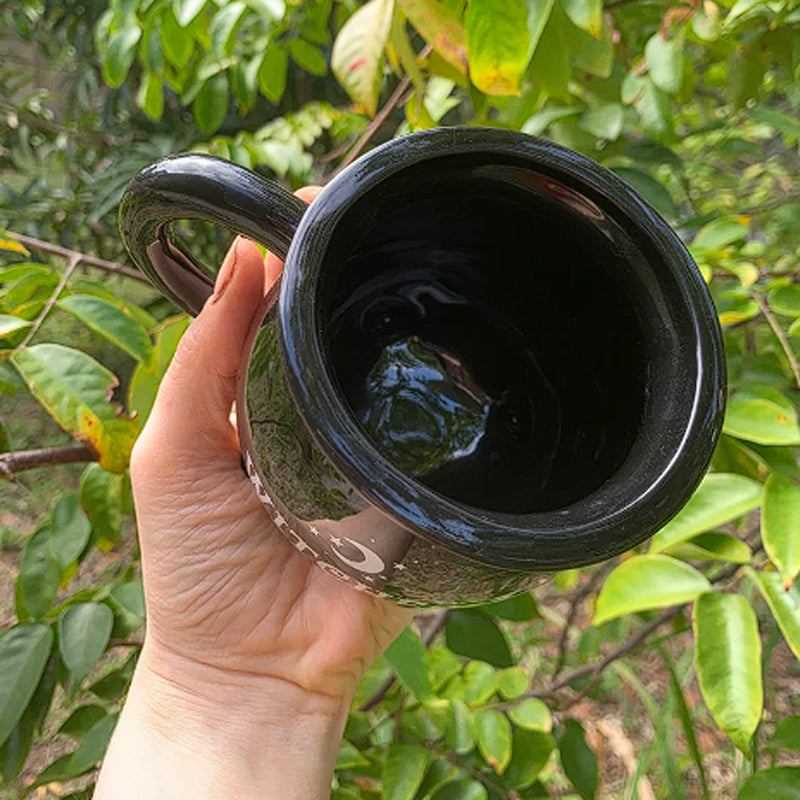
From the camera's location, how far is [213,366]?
542mm

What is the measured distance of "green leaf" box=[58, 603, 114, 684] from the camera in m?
0.69

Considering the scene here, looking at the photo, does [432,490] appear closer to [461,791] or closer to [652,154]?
[461,791]

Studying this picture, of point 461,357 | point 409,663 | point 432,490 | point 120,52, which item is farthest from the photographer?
point 120,52

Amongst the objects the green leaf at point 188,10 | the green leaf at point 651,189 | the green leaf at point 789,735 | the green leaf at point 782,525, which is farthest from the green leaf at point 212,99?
the green leaf at point 789,735

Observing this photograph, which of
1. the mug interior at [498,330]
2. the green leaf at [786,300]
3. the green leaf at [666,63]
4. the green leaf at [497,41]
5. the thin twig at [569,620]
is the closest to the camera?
the mug interior at [498,330]

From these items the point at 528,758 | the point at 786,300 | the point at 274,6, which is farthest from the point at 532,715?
the point at 274,6

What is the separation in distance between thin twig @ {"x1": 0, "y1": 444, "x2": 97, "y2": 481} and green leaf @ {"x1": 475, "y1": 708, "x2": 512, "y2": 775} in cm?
48

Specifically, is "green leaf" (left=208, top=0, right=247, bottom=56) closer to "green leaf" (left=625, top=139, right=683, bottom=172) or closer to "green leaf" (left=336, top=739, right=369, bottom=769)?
"green leaf" (left=625, top=139, right=683, bottom=172)

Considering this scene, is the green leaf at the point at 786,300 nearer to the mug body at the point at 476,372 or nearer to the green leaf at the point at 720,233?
the green leaf at the point at 720,233

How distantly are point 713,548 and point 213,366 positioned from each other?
44 centimetres

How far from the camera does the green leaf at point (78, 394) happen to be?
0.63m

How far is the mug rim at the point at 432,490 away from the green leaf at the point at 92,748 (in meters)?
0.56

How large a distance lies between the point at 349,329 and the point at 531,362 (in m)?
0.14

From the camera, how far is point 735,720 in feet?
1.79
